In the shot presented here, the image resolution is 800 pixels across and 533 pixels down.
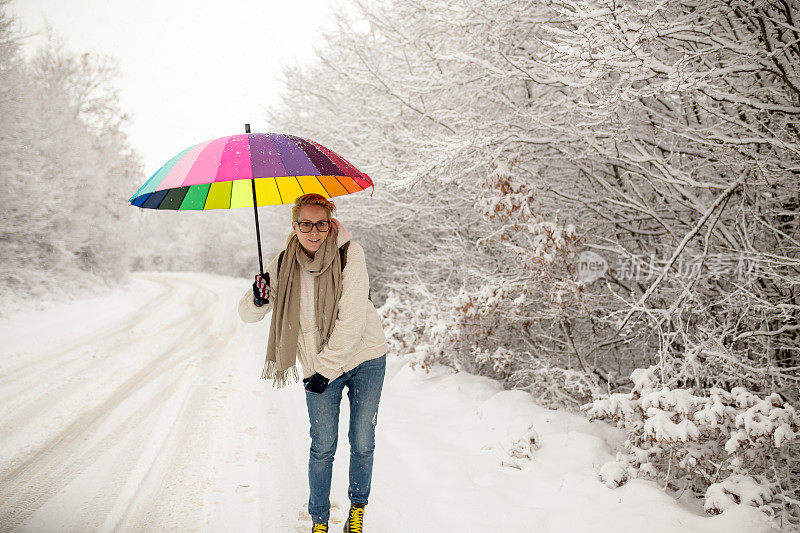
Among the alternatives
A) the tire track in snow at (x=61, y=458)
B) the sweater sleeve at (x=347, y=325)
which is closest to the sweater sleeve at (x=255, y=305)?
the sweater sleeve at (x=347, y=325)

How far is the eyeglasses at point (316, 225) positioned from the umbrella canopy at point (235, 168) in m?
0.25

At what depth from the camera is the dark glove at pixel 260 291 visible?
245 centimetres

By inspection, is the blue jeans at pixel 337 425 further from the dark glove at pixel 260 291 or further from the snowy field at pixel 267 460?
the dark glove at pixel 260 291

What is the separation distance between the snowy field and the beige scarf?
1.29 m

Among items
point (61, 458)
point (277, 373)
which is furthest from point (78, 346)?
point (277, 373)

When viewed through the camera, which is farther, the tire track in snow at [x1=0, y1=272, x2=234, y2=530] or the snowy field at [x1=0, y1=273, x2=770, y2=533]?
the tire track in snow at [x1=0, y1=272, x2=234, y2=530]

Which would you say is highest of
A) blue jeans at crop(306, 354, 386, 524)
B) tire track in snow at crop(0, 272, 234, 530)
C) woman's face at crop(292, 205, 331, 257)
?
woman's face at crop(292, 205, 331, 257)

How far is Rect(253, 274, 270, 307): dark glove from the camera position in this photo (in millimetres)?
2449

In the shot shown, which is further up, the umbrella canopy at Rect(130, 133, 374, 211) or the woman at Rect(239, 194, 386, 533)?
the umbrella canopy at Rect(130, 133, 374, 211)

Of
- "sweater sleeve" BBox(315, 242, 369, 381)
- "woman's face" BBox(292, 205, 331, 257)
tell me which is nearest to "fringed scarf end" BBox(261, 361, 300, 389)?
"sweater sleeve" BBox(315, 242, 369, 381)

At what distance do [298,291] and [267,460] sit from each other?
2.14 meters

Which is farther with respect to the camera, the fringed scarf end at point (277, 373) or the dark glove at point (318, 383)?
the fringed scarf end at point (277, 373)

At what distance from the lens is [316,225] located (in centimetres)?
240

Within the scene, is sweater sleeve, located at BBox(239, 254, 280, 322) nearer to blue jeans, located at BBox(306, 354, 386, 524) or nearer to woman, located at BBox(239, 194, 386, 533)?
woman, located at BBox(239, 194, 386, 533)
